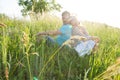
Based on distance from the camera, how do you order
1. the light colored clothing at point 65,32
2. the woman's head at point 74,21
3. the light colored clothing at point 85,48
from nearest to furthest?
the light colored clothing at point 85,48, the light colored clothing at point 65,32, the woman's head at point 74,21

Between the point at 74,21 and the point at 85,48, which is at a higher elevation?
the point at 74,21

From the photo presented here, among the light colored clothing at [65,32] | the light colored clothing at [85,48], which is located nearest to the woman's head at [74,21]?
the light colored clothing at [65,32]

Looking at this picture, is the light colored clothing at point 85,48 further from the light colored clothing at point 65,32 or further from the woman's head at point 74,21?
the woman's head at point 74,21

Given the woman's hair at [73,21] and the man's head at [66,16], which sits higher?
the man's head at [66,16]

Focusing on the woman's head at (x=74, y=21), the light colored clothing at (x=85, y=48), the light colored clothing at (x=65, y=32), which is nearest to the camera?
the light colored clothing at (x=85, y=48)

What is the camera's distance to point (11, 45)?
2.94 m

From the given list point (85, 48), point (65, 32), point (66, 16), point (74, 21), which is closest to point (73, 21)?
point (74, 21)

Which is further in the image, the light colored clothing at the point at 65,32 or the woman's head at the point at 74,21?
the woman's head at the point at 74,21

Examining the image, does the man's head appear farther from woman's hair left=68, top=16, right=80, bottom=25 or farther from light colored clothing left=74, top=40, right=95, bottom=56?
light colored clothing left=74, top=40, right=95, bottom=56

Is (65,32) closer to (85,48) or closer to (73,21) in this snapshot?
(73,21)

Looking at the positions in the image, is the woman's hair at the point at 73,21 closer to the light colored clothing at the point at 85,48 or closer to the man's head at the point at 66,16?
the man's head at the point at 66,16

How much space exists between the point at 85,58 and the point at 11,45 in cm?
87

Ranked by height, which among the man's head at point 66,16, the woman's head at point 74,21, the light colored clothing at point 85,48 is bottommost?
the light colored clothing at point 85,48

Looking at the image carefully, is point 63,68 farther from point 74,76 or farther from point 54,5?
point 54,5
